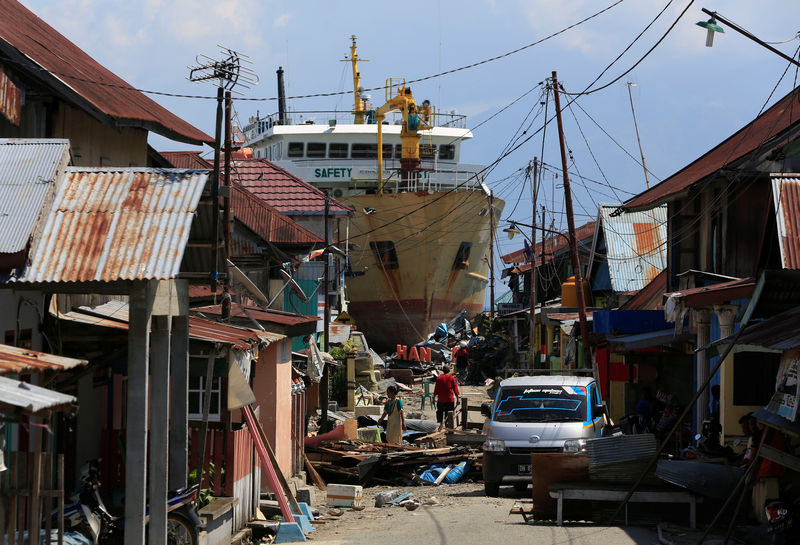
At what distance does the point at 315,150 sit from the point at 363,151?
7.88 feet

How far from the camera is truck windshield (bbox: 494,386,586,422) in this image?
16422 millimetres

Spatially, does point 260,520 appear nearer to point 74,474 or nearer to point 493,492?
point 74,474

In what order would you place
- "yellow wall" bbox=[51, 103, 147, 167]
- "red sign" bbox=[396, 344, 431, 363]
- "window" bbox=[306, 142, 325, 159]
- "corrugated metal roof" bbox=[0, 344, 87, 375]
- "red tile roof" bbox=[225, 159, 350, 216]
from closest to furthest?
"corrugated metal roof" bbox=[0, 344, 87, 375] < "yellow wall" bbox=[51, 103, 147, 167] < "red tile roof" bbox=[225, 159, 350, 216] < "red sign" bbox=[396, 344, 431, 363] < "window" bbox=[306, 142, 325, 159]

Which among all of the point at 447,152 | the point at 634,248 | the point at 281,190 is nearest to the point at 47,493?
the point at 281,190

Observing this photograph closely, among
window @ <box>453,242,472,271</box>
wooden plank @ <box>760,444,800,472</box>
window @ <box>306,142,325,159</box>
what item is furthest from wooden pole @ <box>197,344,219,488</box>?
window @ <box>306,142,325,159</box>

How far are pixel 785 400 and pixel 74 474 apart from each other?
7.29 m

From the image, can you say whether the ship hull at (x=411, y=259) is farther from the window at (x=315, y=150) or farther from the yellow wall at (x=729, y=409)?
the yellow wall at (x=729, y=409)

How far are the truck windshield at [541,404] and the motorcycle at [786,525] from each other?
707 cm

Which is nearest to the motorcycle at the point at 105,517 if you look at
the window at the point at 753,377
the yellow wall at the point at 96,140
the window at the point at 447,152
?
the yellow wall at the point at 96,140

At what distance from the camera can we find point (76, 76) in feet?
44.7

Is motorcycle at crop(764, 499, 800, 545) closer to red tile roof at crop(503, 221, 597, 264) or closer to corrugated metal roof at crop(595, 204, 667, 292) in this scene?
corrugated metal roof at crop(595, 204, 667, 292)

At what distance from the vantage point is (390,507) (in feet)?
51.1

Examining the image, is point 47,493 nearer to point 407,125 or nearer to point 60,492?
point 60,492

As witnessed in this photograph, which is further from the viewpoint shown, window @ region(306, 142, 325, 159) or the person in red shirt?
window @ region(306, 142, 325, 159)
